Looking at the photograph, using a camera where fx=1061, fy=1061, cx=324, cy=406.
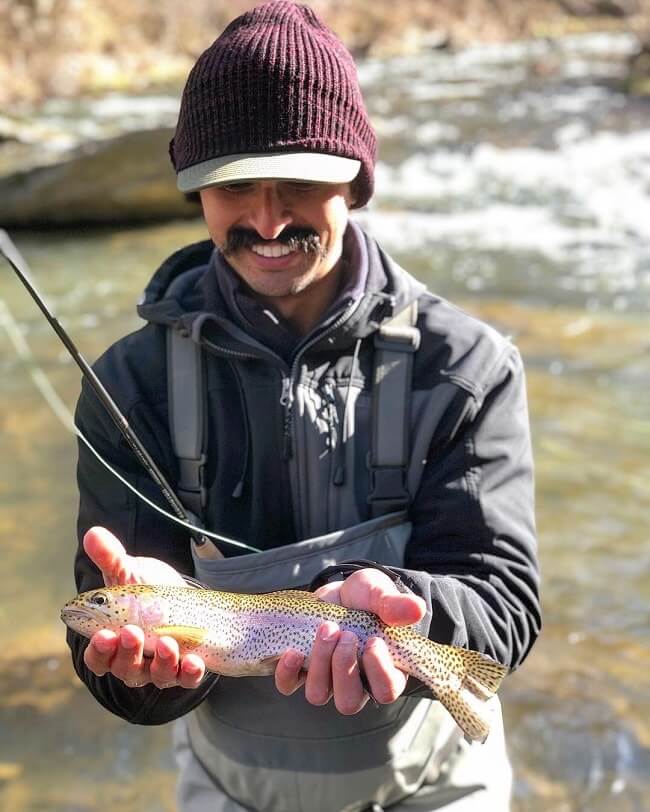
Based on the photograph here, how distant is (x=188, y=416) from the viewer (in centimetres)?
226

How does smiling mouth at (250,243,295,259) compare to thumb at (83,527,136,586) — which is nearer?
thumb at (83,527,136,586)

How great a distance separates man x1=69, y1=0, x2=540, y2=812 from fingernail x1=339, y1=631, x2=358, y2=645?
0.21m

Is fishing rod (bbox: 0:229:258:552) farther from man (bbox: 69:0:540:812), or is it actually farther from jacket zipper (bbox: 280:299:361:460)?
jacket zipper (bbox: 280:299:361:460)

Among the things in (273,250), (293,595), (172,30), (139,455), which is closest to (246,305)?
(273,250)

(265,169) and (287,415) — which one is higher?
(265,169)

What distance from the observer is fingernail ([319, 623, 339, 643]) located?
1.91m

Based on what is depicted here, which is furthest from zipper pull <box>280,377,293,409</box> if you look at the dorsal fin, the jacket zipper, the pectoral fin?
the pectoral fin

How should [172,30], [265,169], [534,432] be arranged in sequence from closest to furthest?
[265,169]
[534,432]
[172,30]

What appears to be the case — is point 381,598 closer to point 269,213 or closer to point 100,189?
point 269,213

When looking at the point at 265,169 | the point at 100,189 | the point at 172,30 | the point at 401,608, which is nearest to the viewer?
the point at 401,608

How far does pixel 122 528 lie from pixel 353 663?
0.66 metres

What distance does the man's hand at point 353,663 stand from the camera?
1.88 m

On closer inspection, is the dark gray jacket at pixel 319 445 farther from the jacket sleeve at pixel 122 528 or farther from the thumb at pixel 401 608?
the thumb at pixel 401 608

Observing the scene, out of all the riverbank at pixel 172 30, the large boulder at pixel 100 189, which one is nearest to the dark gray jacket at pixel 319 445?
the large boulder at pixel 100 189
